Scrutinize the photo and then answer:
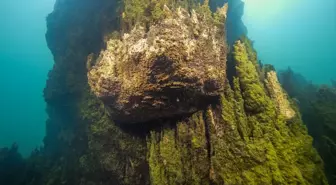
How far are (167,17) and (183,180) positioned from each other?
12.7ft

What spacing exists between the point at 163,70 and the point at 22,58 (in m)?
190

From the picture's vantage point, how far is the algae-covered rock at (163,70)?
4.52 meters

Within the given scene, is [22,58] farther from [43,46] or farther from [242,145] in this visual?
[242,145]

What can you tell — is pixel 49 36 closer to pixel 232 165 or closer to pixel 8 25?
pixel 232 165

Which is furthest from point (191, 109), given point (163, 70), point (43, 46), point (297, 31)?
point (43, 46)

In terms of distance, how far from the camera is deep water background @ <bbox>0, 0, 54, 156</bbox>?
12421cm


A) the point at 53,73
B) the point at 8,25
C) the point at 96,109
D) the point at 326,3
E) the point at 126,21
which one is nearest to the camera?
the point at 126,21

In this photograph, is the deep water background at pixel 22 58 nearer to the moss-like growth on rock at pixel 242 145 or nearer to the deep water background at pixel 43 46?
the deep water background at pixel 43 46

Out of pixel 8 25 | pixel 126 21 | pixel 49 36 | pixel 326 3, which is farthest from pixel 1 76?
pixel 326 3

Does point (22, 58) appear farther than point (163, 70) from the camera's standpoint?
Yes

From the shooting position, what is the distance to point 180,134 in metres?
5.36

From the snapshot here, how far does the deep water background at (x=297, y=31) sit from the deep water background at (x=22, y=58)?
5098 inches

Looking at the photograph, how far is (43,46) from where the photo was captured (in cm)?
16962

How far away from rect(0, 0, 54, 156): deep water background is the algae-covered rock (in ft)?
401
